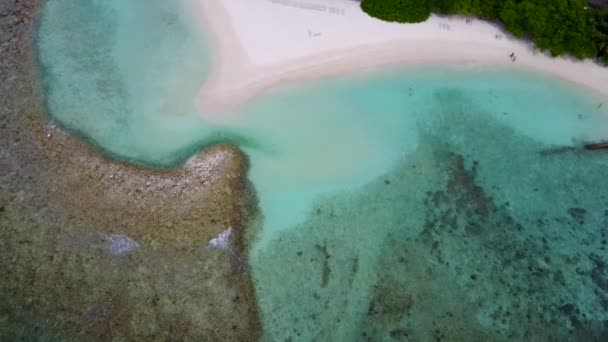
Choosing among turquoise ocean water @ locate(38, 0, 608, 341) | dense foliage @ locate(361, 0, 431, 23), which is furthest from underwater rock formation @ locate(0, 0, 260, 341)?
dense foliage @ locate(361, 0, 431, 23)

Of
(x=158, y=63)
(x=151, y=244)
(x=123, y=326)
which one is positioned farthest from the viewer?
(x=158, y=63)

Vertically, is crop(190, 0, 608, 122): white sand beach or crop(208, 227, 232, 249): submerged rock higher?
crop(190, 0, 608, 122): white sand beach

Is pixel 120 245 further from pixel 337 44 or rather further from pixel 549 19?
pixel 549 19

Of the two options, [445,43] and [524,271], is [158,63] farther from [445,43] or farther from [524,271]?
[524,271]

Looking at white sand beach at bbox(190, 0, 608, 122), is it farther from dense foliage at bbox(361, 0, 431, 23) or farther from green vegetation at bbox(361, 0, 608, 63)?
green vegetation at bbox(361, 0, 608, 63)

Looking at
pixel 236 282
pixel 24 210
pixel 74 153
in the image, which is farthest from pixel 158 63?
pixel 236 282

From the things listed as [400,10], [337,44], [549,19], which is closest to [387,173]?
[337,44]

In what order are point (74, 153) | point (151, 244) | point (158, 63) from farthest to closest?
1. point (158, 63)
2. point (74, 153)
3. point (151, 244)
